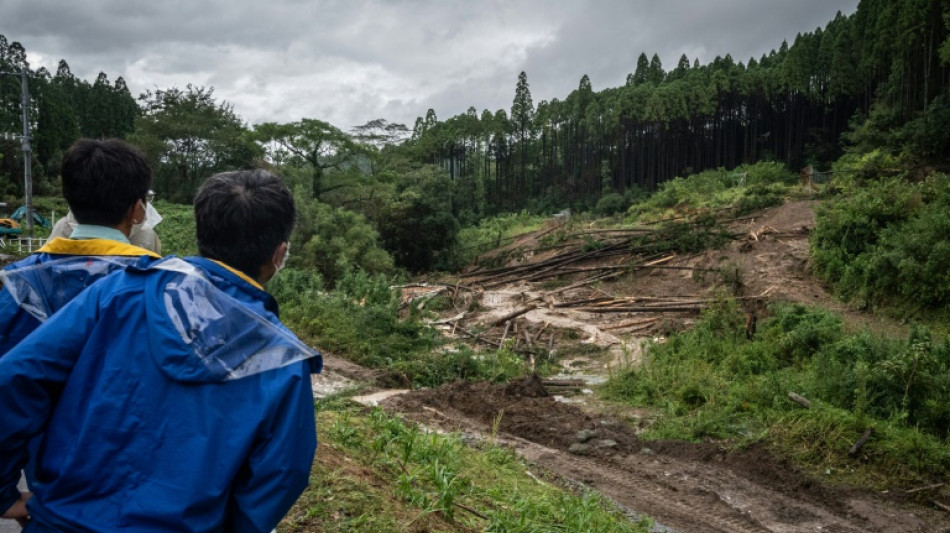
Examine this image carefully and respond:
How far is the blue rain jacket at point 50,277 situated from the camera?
209cm

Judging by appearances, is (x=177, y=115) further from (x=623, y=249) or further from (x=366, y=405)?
(x=366, y=405)

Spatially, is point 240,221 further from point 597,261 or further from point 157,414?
A: point 597,261

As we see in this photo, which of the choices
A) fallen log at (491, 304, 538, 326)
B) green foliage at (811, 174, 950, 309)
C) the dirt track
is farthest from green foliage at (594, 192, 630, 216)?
the dirt track

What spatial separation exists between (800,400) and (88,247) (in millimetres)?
8968

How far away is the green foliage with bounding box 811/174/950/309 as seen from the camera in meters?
13.3

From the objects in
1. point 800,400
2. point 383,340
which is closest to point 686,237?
point 383,340

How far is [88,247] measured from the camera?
2373 mm

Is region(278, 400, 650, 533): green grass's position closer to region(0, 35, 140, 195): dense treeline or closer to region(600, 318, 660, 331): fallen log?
region(600, 318, 660, 331): fallen log

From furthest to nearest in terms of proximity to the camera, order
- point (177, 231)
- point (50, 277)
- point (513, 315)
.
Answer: point (177, 231)
point (513, 315)
point (50, 277)

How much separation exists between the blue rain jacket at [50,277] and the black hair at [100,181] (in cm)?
12

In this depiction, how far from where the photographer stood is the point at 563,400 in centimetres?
1122

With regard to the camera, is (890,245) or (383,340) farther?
(890,245)

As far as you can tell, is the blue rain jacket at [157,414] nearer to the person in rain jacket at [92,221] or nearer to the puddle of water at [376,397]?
the person in rain jacket at [92,221]

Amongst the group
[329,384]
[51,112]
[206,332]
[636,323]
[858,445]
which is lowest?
[858,445]
